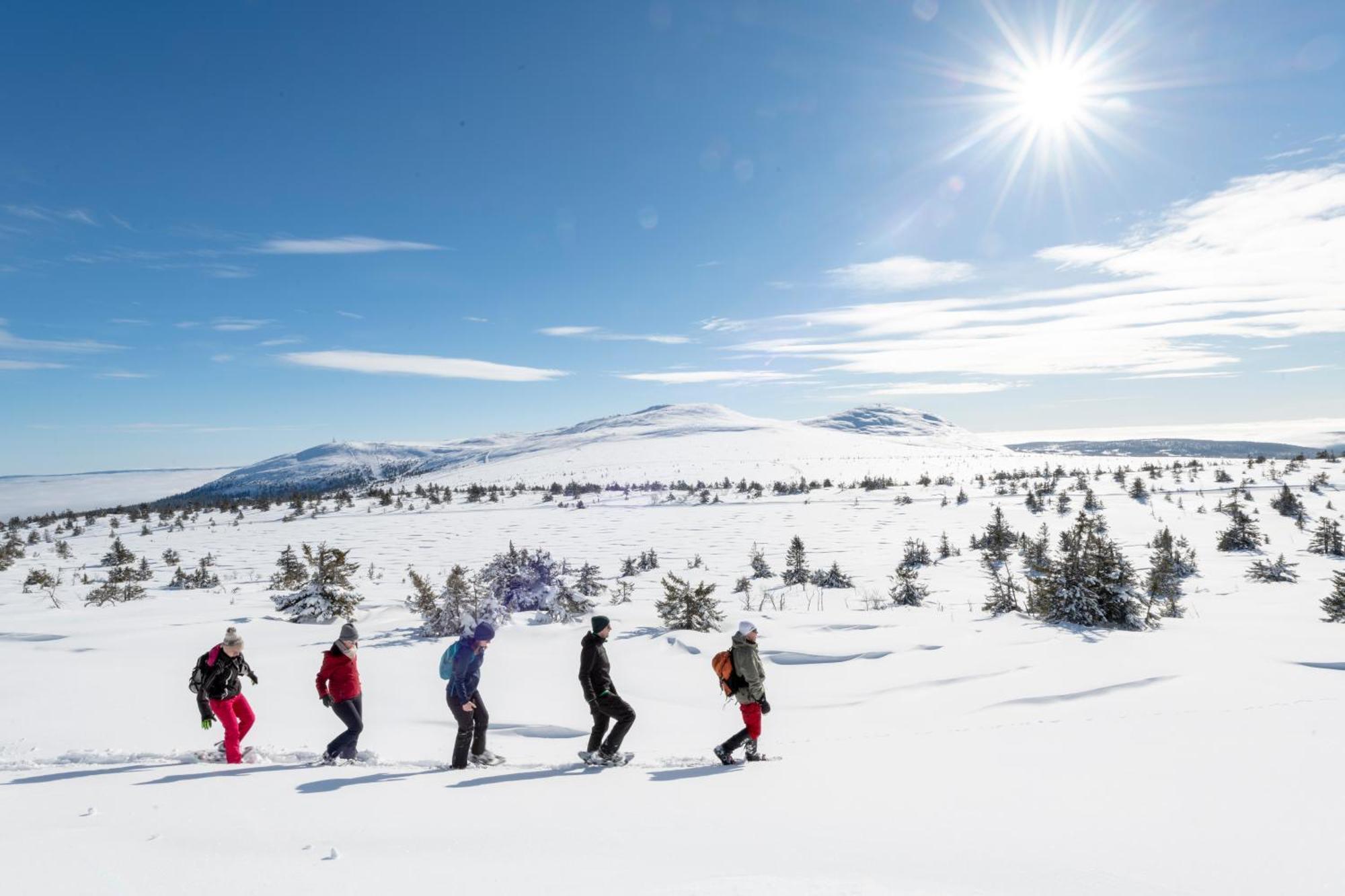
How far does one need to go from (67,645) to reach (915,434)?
15428 cm

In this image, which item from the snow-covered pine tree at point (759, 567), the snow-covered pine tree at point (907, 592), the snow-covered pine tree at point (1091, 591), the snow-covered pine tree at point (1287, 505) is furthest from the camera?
the snow-covered pine tree at point (1287, 505)

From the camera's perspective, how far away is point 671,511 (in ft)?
102

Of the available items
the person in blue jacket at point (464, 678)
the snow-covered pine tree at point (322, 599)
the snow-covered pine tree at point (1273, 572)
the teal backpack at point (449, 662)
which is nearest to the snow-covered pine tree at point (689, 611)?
the person in blue jacket at point (464, 678)

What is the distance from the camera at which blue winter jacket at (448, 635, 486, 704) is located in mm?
5855

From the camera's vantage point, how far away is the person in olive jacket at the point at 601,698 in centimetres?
595

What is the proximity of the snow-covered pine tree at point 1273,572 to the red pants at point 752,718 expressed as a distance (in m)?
14.6

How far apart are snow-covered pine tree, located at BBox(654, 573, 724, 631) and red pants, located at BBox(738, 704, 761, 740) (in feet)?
17.6

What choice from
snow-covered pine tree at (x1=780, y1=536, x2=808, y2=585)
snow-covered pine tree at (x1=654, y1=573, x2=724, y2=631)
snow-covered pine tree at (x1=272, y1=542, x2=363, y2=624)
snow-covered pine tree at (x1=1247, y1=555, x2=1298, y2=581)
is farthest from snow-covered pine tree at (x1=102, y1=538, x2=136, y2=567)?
snow-covered pine tree at (x1=1247, y1=555, x2=1298, y2=581)

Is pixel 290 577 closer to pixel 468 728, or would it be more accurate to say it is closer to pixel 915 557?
pixel 468 728

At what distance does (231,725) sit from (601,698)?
3.62 meters

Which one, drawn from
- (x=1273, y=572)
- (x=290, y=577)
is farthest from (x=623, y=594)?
(x=1273, y=572)

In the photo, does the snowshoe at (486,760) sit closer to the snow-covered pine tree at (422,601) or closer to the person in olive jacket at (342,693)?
the person in olive jacket at (342,693)

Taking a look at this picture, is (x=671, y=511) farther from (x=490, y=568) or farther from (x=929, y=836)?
(x=929, y=836)

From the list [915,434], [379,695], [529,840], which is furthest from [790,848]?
[915,434]
